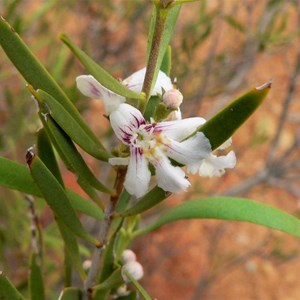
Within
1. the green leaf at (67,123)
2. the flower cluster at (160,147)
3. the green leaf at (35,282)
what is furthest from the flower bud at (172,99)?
the green leaf at (35,282)

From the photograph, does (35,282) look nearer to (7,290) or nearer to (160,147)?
(7,290)

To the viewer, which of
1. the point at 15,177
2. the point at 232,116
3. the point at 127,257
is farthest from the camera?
the point at 127,257

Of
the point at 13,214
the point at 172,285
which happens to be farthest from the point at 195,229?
the point at 13,214

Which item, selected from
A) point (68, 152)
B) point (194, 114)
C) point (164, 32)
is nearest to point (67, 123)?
point (68, 152)

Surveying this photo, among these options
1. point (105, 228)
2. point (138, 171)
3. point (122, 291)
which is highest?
point (138, 171)

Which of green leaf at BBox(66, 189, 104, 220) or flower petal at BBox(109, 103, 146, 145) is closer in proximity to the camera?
flower petal at BBox(109, 103, 146, 145)

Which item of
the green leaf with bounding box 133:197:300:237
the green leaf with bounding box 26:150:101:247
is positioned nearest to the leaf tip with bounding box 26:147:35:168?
the green leaf with bounding box 26:150:101:247

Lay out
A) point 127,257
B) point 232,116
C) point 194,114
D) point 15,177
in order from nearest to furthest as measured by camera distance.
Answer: point 232,116 < point 15,177 < point 127,257 < point 194,114

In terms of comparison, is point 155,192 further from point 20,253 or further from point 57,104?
point 20,253

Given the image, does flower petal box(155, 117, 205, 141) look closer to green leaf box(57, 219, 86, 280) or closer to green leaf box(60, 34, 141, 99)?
green leaf box(60, 34, 141, 99)
